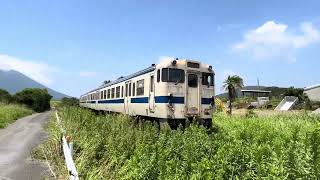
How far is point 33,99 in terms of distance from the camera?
2886 inches

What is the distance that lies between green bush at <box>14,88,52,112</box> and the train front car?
54.4m

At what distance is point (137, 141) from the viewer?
42.9ft

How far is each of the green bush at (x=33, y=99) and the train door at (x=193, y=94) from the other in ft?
179

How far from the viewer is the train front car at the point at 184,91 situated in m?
19.9

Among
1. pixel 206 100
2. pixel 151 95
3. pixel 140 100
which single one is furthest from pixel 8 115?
pixel 206 100

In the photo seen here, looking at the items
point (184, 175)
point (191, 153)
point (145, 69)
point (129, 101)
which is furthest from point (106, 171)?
point (129, 101)

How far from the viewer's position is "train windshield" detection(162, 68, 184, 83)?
20016 millimetres

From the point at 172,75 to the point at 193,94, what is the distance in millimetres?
1362

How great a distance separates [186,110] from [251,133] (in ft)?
15.1

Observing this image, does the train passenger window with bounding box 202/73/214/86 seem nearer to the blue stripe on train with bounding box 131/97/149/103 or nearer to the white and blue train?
the white and blue train

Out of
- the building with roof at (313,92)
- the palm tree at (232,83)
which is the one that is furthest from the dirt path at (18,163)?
the building with roof at (313,92)

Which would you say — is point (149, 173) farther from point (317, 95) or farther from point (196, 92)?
point (317, 95)

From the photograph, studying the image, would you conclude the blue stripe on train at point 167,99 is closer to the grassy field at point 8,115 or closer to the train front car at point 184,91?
the train front car at point 184,91

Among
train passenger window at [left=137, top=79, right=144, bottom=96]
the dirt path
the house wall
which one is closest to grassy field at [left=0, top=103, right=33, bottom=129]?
train passenger window at [left=137, top=79, right=144, bottom=96]
